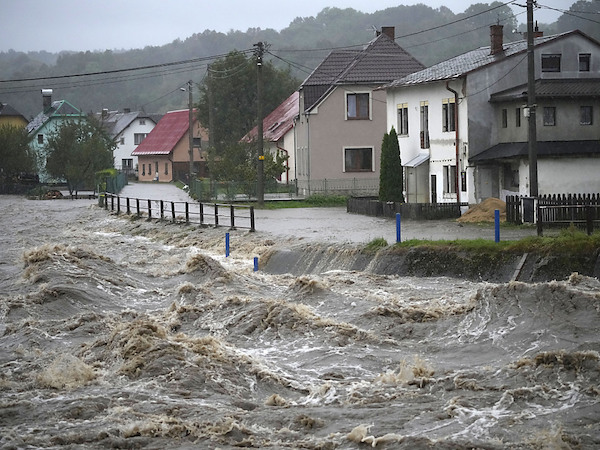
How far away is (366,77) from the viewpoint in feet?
190

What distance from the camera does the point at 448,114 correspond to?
43750mm

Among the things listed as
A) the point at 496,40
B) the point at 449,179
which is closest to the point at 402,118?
the point at 449,179

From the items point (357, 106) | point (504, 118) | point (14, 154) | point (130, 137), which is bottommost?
point (504, 118)

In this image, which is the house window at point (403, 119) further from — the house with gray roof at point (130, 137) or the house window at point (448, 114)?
the house with gray roof at point (130, 137)

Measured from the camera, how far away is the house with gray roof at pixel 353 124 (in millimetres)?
58281

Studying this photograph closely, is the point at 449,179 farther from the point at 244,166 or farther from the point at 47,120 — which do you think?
the point at 47,120

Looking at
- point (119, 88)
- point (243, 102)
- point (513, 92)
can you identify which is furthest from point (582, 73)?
point (119, 88)

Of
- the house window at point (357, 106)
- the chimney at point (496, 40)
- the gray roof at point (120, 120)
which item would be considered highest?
the gray roof at point (120, 120)

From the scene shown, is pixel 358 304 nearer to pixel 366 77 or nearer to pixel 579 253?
pixel 579 253

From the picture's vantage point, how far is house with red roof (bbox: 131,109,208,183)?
9681 cm

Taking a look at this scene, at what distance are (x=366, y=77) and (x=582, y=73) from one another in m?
18.4

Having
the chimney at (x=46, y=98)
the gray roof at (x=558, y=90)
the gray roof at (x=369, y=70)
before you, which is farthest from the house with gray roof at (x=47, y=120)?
the gray roof at (x=558, y=90)

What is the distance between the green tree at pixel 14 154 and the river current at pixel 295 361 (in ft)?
183

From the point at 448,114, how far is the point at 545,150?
703cm
